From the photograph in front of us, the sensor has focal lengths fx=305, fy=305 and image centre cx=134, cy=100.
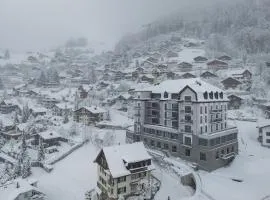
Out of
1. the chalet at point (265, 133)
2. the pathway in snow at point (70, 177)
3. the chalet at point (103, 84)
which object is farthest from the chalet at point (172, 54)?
the pathway in snow at point (70, 177)

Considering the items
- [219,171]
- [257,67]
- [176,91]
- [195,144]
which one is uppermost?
[257,67]

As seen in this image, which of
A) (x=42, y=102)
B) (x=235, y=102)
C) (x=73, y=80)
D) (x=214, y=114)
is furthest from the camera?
(x=73, y=80)

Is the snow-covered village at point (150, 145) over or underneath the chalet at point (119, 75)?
underneath

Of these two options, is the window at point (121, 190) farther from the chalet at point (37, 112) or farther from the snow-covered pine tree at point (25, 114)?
the chalet at point (37, 112)

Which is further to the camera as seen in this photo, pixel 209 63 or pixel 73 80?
pixel 73 80

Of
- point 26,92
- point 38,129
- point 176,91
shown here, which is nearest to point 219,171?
point 176,91

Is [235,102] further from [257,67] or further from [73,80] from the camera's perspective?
[73,80]

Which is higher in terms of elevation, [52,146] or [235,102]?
[235,102]

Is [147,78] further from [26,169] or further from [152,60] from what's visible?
[26,169]
